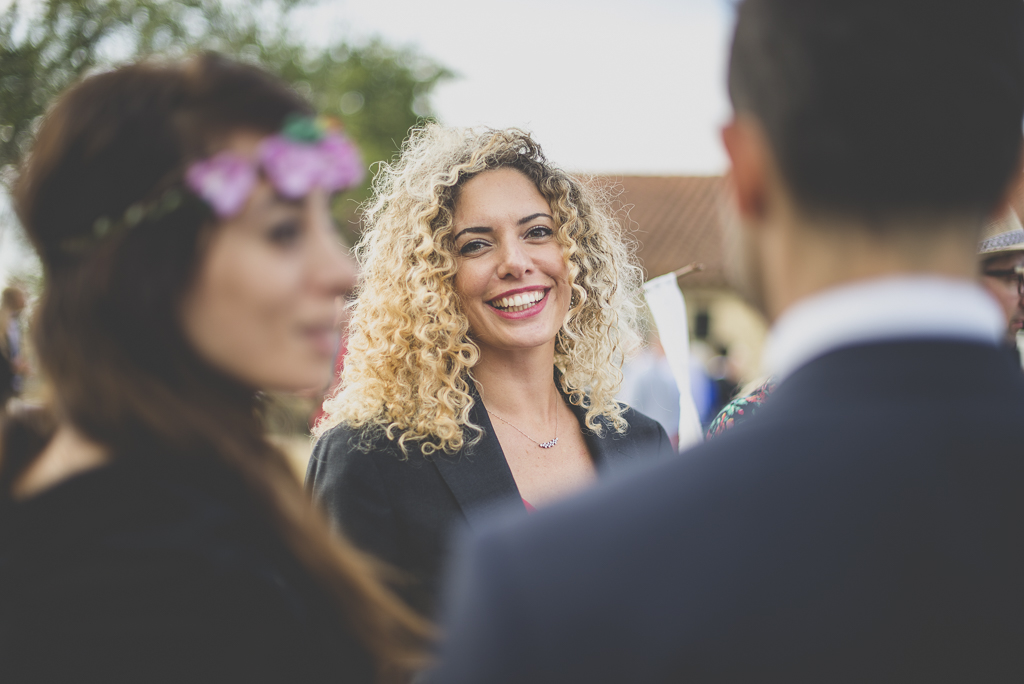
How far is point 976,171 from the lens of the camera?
2.84 ft

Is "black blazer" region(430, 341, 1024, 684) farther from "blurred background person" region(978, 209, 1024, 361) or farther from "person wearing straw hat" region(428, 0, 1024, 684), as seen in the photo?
"blurred background person" region(978, 209, 1024, 361)

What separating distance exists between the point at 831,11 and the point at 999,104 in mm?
221

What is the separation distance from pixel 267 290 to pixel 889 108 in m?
0.89

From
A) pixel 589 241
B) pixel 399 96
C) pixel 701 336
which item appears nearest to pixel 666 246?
pixel 701 336

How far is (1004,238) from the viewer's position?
3.23 m

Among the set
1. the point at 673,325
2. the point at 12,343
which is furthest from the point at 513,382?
the point at 12,343

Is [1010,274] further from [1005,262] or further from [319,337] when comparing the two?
[319,337]

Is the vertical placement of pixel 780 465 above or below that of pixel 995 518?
above

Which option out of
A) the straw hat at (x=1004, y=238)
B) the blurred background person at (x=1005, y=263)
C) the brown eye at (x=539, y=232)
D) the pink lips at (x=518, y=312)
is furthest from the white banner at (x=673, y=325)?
the straw hat at (x=1004, y=238)

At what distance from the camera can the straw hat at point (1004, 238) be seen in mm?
3199

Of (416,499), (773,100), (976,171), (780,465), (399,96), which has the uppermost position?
(399,96)

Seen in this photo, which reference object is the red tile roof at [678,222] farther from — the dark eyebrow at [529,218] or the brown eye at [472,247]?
the brown eye at [472,247]

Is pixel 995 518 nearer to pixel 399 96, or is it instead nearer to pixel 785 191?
pixel 785 191

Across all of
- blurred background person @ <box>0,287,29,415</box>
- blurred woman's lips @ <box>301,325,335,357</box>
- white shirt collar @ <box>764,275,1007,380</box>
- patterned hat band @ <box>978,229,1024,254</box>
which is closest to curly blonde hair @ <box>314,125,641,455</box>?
blurred woman's lips @ <box>301,325,335,357</box>
